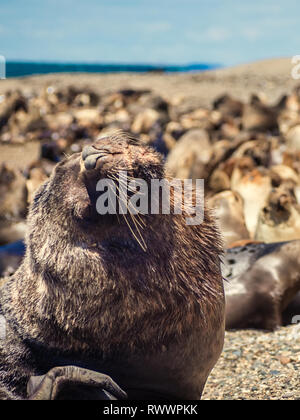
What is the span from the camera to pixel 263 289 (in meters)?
4.38

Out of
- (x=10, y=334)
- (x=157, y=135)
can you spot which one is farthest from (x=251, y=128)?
(x=10, y=334)

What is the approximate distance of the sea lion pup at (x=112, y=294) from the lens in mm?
2225

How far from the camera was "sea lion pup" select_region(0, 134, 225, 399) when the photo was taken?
222 cm

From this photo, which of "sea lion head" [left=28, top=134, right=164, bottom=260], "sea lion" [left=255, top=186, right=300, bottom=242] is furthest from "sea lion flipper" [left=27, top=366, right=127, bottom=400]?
"sea lion" [left=255, top=186, right=300, bottom=242]

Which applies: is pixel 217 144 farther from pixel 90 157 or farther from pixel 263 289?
pixel 90 157

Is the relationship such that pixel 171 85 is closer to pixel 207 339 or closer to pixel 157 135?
pixel 157 135

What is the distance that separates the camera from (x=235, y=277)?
14.7 feet

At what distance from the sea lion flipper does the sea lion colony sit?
Result: 0.89 metres

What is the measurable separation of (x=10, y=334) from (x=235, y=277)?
2.37 m

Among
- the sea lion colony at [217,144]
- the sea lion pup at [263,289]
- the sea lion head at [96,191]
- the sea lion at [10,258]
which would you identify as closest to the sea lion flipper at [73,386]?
the sea lion head at [96,191]

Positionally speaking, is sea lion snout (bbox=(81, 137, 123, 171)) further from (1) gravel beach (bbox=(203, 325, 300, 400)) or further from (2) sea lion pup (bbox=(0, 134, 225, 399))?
(1) gravel beach (bbox=(203, 325, 300, 400))

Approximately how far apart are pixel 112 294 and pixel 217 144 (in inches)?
312

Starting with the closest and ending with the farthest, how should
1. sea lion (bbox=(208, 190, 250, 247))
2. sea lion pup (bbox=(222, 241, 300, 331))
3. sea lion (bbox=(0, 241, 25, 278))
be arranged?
sea lion pup (bbox=(222, 241, 300, 331)), sea lion (bbox=(0, 241, 25, 278)), sea lion (bbox=(208, 190, 250, 247))

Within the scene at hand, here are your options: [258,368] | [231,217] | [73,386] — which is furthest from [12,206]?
[73,386]
